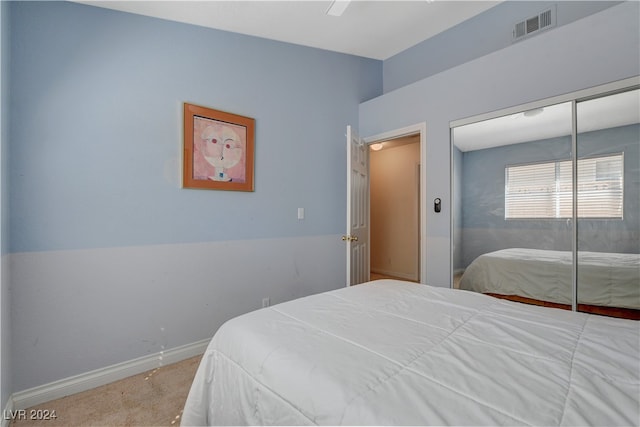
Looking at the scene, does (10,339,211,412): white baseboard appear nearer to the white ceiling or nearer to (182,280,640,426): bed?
(182,280,640,426): bed

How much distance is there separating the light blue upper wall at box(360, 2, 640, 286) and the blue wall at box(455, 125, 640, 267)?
202 millimetres

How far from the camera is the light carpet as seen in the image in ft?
5.49

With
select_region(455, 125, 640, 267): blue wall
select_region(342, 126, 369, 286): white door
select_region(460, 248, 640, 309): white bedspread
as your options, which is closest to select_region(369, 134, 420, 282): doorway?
select_region(342, 126, 369, 286): white door

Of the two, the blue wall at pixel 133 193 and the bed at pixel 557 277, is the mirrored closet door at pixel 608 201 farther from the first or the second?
the blue wall at pixel 133 193

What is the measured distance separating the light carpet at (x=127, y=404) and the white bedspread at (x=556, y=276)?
7.71ft

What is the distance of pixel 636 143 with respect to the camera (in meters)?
1.84

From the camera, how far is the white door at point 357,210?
2.86m

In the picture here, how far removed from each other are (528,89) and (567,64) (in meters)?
0.25

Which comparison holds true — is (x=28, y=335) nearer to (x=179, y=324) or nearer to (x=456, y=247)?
(x=179, y=324)

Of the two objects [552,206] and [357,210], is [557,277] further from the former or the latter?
[357,210]

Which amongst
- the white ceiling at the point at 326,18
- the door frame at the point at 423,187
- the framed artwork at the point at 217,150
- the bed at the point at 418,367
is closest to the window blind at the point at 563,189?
the door frame at the point at 423,187

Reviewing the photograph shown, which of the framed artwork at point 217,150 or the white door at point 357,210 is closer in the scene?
the framed artwork at point 217,150

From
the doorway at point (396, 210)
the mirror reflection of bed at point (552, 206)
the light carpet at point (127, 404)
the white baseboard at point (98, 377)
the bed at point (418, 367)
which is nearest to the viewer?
the bed at point (418, 367)

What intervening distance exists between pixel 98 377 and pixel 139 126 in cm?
173
